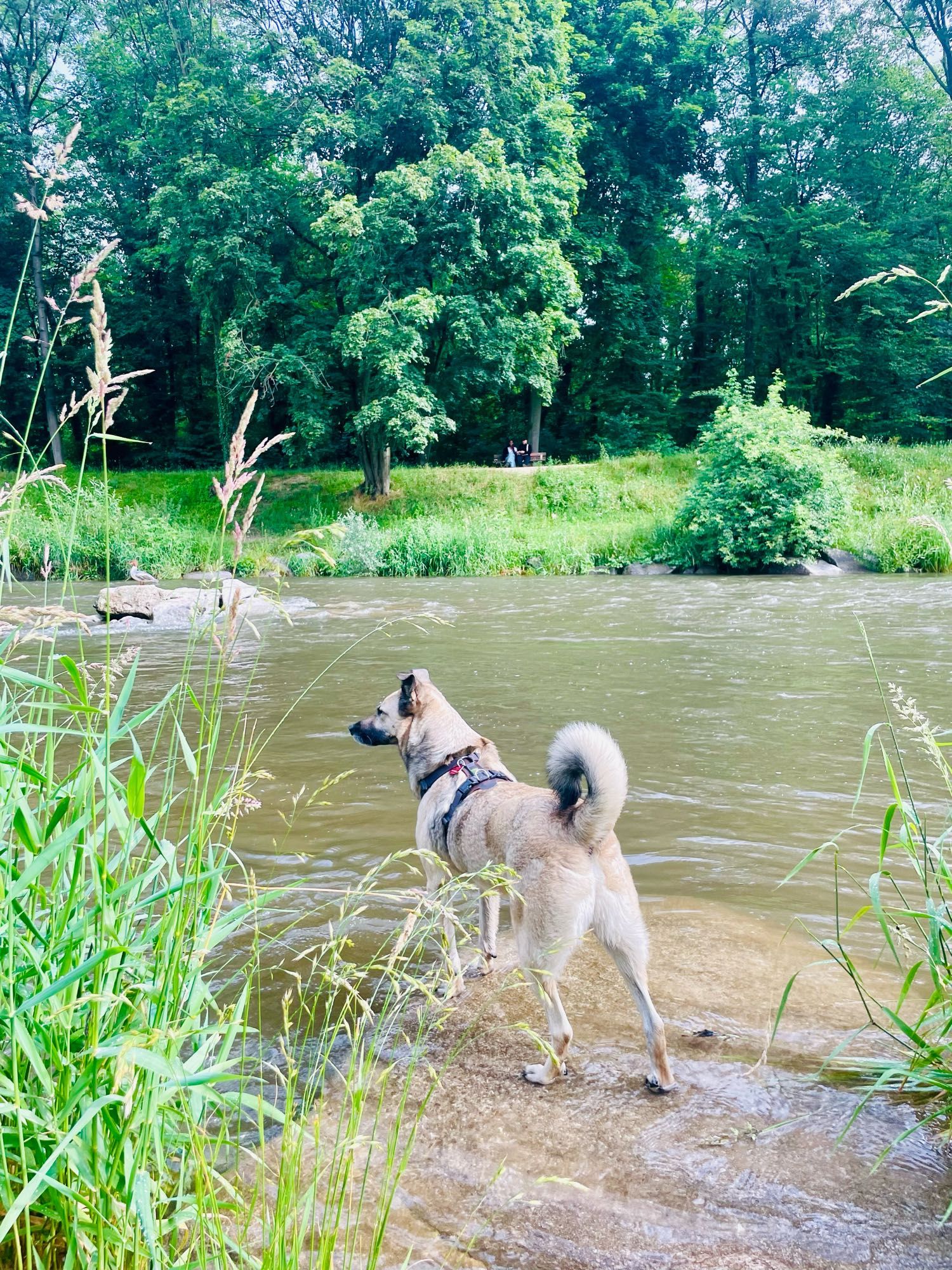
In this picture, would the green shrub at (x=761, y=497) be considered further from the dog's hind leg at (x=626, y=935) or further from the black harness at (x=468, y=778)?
the dog's hind leg at (x=626, y=935)

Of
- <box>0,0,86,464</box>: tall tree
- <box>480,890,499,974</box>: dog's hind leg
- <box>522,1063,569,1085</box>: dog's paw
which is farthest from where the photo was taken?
<box>0,0,86,464</box>: tall tree

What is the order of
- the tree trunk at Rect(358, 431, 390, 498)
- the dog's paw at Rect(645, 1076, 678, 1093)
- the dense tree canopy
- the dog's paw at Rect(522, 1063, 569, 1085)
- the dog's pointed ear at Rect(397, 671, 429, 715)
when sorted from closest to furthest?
the dog's paw at Rect(645, 1076, 678, 1093) < the dog's paw at Rect(522, 1063, 569, 1085) < the dog's pointed ear at Rect(397, 671, 429, 715) < the dense tree canopy < the tree trunk at Rect(358, 431, 390, 498)

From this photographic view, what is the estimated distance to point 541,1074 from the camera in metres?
3.28

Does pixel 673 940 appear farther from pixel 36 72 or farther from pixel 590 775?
pixel 36 72

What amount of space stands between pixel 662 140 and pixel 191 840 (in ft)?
162

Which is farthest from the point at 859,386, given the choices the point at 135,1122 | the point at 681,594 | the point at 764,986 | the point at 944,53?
the point at 135,1122

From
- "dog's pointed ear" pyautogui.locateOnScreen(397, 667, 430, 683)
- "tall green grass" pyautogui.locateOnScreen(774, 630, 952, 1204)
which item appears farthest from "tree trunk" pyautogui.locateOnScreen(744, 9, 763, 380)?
"dog's pointed ear" pyautogui.locateOnScreen(397, 667, 430, 683)

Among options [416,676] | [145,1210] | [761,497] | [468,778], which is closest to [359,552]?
[761,497]

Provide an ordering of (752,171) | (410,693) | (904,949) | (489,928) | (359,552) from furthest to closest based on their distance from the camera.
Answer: (752,171) → (359,552) → (410,693) → (489,928) → (904,949)

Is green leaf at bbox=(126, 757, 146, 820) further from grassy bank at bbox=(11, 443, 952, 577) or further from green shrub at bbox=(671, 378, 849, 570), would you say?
green shrub at bbox=(671, 378, 849, 570)

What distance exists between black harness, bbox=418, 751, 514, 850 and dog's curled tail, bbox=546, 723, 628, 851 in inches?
34.6

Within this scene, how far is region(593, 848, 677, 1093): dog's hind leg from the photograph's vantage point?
3.25m

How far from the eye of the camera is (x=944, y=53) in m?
38.1

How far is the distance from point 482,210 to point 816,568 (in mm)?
17555
